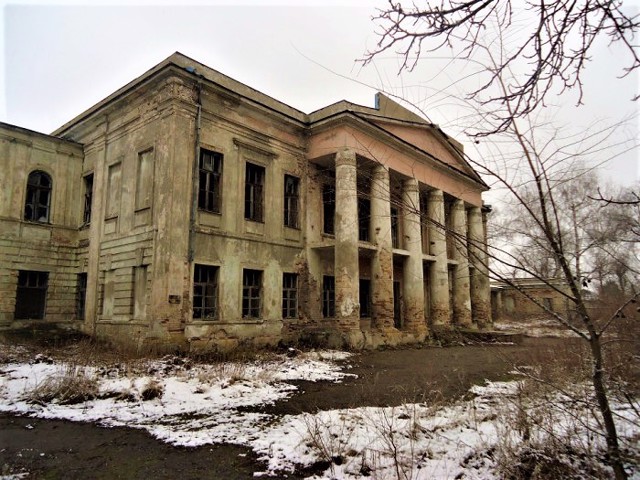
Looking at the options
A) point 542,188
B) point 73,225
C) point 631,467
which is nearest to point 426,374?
point 631,467

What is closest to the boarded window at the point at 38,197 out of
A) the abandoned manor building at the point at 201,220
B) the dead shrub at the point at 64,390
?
the abandoned manor building at the point at 201,220

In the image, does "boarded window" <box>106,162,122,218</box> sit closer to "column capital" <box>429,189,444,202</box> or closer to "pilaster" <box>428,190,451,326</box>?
"pilaster" <box>428,190,451,326</box>

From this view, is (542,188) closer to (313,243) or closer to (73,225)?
(313,243)

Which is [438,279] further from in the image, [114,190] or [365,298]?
[114,190]

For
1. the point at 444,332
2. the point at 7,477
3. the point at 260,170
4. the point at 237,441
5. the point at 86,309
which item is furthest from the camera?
the point at 444,332

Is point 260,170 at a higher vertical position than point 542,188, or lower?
higher

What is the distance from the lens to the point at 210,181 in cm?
1363

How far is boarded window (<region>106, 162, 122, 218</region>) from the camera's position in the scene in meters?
14.2

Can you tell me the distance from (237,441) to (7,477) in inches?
84.5

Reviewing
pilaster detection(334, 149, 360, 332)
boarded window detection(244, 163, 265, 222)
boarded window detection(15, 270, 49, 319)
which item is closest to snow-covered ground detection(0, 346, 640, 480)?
pilaster detection(334, 149, 360, 332)

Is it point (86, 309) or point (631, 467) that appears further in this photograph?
point (86, 309)

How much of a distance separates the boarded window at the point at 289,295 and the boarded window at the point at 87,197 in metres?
7.77

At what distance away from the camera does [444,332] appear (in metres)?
18.5

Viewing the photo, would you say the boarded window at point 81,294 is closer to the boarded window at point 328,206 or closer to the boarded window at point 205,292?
the boarded window at point 205,292
